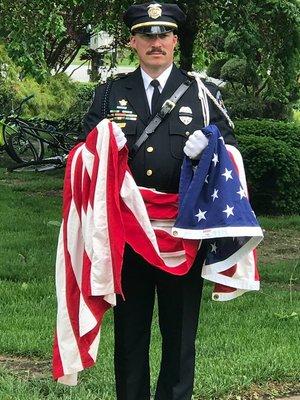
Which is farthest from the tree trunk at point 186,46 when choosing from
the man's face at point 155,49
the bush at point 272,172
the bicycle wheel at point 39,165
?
the man's face at point 155,49

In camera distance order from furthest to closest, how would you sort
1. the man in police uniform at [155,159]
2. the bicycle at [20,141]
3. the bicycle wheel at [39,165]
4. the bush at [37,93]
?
the bush at [37,93], the bicycle at [20,141], the bicycle wheel at [39,165], the man in police uniform at [155,159]

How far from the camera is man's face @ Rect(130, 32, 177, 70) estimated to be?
10.4 feet

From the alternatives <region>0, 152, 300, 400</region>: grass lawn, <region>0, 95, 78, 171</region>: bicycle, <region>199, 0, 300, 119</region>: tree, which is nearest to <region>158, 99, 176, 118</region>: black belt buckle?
<region>0, 152, 300, 400</region>: grass lawn

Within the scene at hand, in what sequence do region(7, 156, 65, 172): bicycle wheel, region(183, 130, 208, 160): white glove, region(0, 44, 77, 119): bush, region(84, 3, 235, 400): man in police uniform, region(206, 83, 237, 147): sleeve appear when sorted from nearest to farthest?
region(183, 130, 208, 160): white glove
region(84, 3, 235, 400): man in police uniform
region(206, 83, 237, 147): sleeve
region(7, 156, 65, 172): bicycle wheel
region(0, 44, 77, 119): bush

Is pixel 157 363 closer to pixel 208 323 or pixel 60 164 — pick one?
pixel 208 323

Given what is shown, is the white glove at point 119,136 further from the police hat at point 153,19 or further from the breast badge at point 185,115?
the police hat at point 153,19

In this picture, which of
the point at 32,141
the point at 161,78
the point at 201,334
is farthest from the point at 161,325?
the point at 32,141

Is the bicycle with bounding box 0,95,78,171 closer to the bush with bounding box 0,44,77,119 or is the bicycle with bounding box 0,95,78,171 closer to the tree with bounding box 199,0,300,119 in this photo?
the bush with bounding box 0,44,77,119

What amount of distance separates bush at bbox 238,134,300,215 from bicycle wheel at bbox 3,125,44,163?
4.51 metres

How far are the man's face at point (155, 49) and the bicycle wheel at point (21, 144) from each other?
10.6 metres

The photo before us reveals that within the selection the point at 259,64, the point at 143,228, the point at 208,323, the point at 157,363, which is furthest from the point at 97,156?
the point at 259,64

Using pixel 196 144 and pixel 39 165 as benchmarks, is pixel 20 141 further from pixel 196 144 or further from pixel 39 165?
pixel 196 144

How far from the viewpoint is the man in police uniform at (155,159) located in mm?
3193

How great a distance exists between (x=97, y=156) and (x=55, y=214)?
21.3ft
